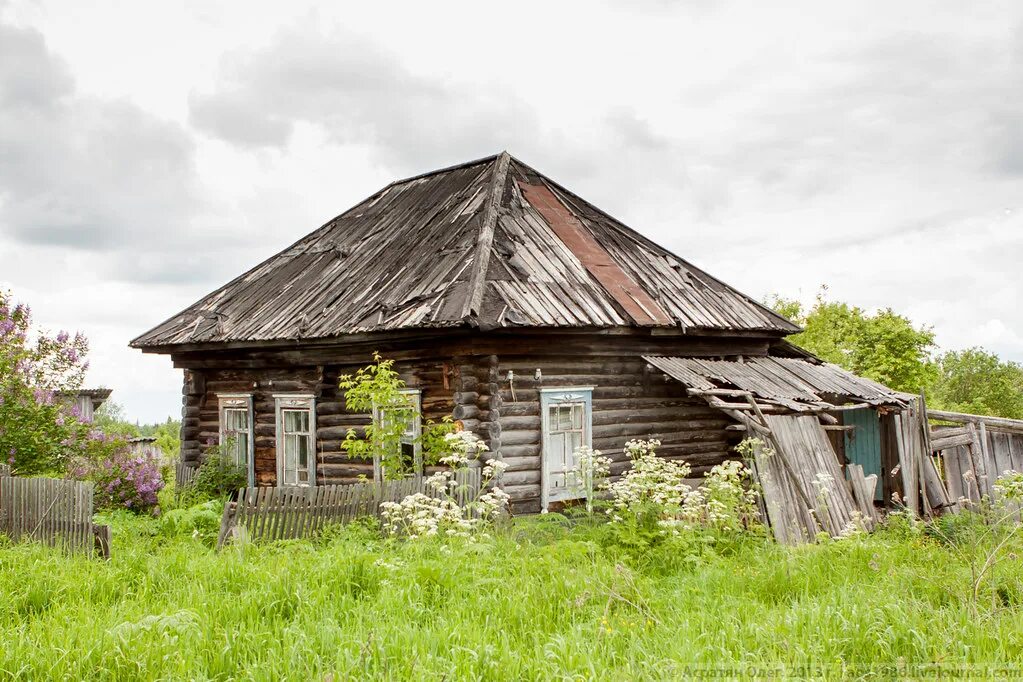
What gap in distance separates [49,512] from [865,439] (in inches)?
504

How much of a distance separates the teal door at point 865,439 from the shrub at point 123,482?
38.4 ft

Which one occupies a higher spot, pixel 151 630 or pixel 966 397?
pixel 966 397

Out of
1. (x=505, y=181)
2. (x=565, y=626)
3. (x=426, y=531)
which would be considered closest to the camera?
(x=565, y=626)

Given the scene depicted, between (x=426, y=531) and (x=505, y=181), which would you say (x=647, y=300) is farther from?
(x=426, y=531)

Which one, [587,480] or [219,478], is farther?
[219,478]

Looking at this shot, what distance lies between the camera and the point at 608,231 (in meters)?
15.1

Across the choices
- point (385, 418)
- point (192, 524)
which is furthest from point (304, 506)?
point (192, 524)

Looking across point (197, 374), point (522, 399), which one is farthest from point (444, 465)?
point (197, 374)

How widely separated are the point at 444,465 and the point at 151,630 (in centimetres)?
589

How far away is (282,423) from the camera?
43.1 feet

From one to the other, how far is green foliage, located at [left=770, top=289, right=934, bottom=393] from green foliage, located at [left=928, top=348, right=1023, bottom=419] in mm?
8478

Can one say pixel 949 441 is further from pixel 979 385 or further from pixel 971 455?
pixel 979 385

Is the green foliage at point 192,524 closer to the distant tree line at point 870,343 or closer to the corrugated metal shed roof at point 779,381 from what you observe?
the corrugated metal shed roof at point 779,381

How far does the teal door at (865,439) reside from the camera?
49.2ft
